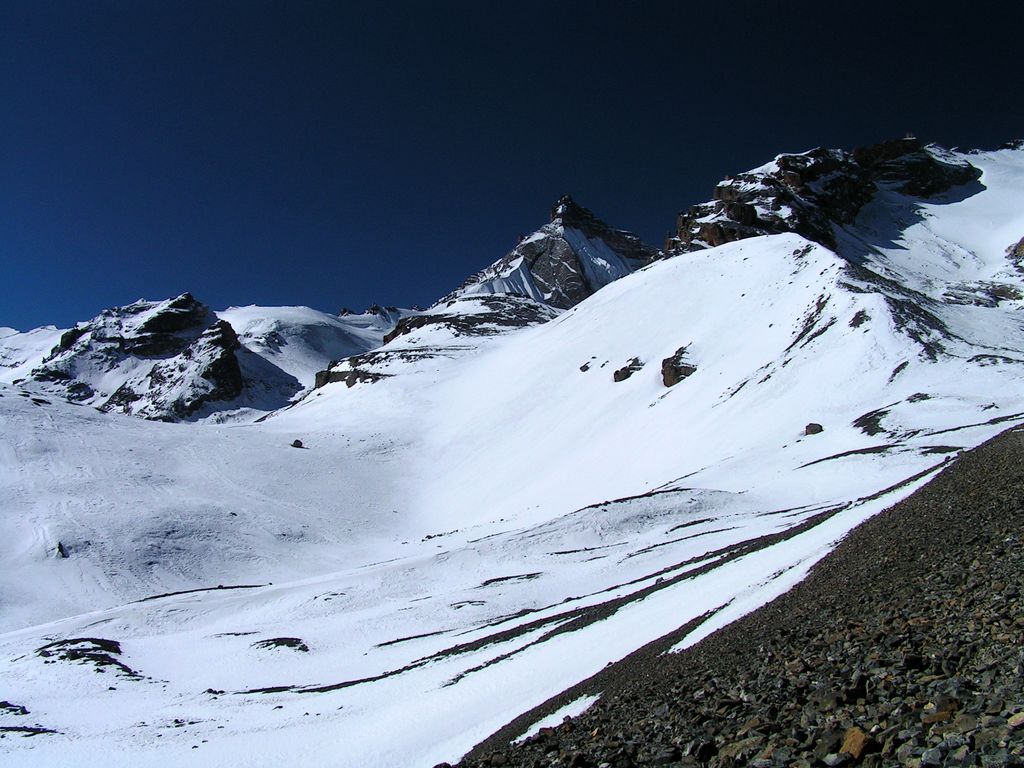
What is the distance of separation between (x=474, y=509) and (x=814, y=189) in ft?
453

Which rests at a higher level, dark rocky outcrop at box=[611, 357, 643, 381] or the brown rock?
dark rocky outcrop at box=[611, 357, 643, 381]

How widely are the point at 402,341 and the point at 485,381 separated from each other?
57733 millimetres

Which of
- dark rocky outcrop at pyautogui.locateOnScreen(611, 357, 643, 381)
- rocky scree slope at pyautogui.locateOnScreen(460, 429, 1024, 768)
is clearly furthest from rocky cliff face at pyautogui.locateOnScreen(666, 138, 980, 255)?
rocky scree slope at pyautogui.locateOnScreen(460, 429, 1024, 768)

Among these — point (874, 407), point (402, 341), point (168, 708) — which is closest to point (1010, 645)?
point (168, 708)

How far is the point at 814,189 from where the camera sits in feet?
531

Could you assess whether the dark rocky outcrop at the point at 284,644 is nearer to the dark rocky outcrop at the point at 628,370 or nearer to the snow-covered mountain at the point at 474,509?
the snow-covered mountain at the point at 474,509

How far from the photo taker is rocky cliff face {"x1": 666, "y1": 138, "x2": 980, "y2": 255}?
137000 millimetres

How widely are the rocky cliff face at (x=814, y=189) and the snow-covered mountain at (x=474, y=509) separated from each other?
2375 cm

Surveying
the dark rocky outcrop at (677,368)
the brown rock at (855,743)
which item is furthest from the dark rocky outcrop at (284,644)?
the dark rocky outcrop at (677,368)

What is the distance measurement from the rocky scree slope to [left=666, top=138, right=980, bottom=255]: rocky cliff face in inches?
5016

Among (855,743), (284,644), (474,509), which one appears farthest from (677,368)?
(855,743)

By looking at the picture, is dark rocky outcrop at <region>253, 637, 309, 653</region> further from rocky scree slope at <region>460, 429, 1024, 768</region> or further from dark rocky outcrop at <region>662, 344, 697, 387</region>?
dark rocky outcrop at <region>662, 344, 697, 387</region>

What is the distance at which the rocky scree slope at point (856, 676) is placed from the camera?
5.66 metres

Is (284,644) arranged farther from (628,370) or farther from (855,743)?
(628,370)
